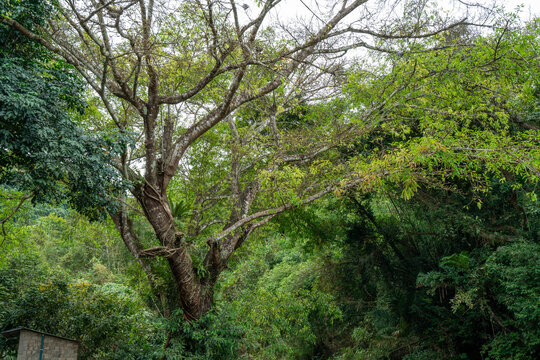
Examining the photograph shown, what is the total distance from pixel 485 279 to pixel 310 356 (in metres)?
6.20

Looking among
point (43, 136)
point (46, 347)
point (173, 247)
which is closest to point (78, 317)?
point (46, 347)

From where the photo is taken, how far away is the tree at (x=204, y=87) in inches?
188

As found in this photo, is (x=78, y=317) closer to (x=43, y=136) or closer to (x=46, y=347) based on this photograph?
(x=46, y=347)

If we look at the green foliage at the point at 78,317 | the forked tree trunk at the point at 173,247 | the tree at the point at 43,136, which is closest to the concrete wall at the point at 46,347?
the green foliage at the point at 78,317

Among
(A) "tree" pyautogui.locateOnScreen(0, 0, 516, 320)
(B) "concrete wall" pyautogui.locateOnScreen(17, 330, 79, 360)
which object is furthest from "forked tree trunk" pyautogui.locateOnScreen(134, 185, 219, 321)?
(B) "concrete wall" pyautogui.locateOnScreen(17, 330, 79, 360)

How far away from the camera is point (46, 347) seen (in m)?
4.12

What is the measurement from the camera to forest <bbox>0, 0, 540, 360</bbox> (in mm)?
4417

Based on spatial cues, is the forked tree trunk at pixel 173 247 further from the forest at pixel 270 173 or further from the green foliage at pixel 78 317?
the green foliage at pixel 78 317

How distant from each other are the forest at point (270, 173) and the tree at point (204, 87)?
44 millimetres

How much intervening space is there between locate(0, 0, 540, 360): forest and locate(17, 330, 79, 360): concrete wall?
4.21 ft

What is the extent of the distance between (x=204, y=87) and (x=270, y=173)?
1.95 m

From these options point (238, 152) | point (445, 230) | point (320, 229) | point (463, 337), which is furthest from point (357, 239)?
point (238, 152)

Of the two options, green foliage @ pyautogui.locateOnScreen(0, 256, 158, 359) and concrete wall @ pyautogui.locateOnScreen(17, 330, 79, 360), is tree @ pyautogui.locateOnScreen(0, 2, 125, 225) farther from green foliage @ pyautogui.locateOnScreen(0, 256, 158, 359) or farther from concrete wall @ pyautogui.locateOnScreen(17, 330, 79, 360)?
green foliage @ pyautogui.locateOnScreen(0, 256, 158, 359)

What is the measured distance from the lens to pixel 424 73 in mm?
6211
